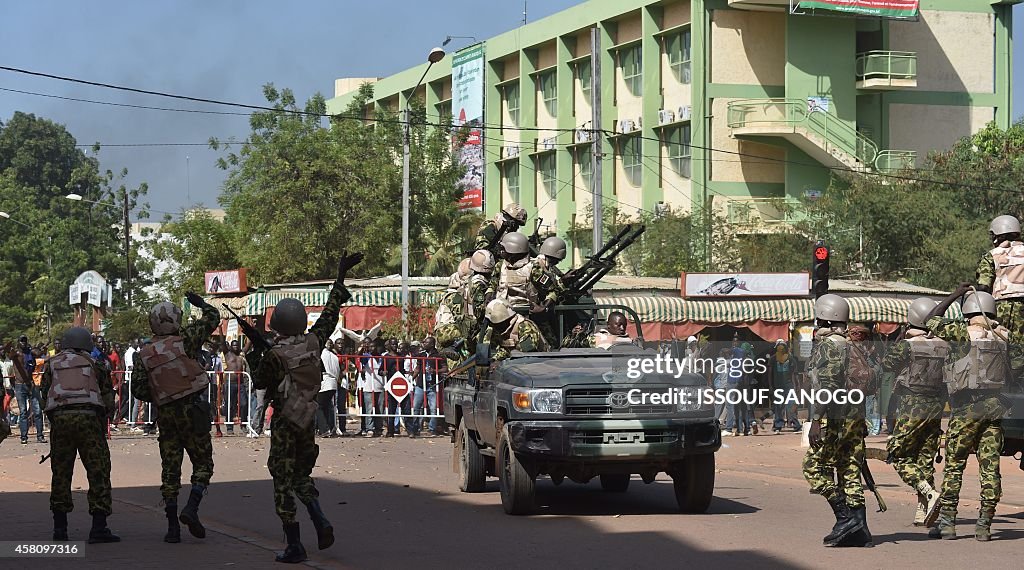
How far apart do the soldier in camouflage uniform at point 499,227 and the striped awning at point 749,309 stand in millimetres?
19840

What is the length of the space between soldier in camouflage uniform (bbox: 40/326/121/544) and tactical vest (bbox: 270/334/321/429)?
198 cm

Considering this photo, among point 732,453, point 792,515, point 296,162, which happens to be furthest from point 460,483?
point 296,162

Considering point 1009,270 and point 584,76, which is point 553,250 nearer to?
point 1009,270

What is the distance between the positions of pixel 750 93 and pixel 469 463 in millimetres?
39276

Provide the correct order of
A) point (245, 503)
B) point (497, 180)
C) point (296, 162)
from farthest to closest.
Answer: point (497, 180) → point (296, 162) → point (245, 503)

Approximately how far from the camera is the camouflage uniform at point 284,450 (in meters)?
9.99

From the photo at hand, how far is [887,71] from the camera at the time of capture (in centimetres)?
5247

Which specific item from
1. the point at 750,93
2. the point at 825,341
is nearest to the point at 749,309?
the point at 750,93

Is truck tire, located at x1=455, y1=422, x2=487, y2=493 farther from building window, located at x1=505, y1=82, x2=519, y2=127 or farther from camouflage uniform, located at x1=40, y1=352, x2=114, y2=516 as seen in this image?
building window, located at x1=505, y1=82, x2=519, y2=127

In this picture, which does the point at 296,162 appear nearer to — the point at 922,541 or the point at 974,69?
the point at 974,69

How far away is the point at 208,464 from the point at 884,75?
4494 centimetres

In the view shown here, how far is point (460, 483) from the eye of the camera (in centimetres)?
1584

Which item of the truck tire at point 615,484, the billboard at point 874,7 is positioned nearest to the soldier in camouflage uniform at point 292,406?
the truck tire at point 615,484

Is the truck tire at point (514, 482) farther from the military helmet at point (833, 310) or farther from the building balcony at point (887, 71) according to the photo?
the building balcony at point (887, 71)
